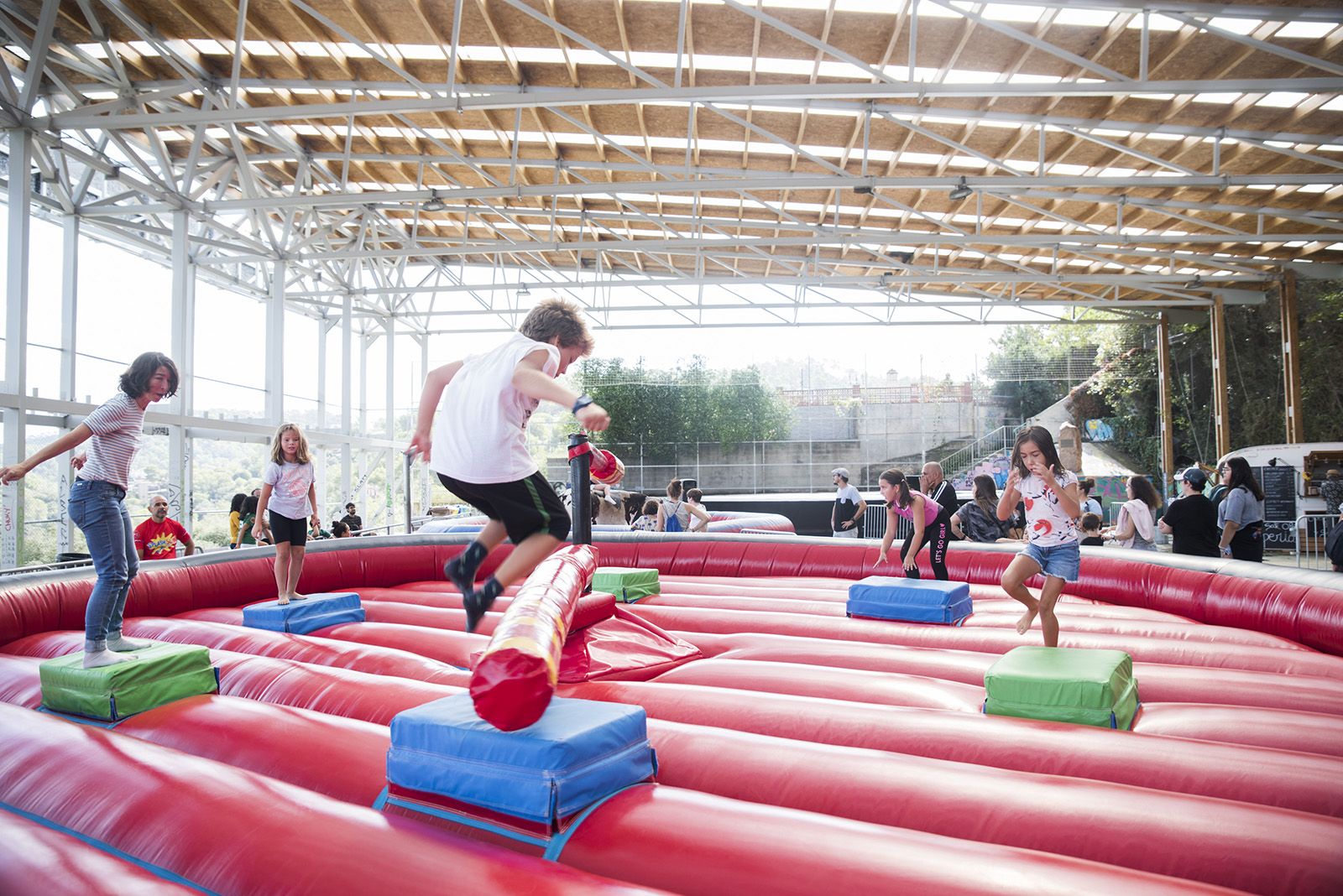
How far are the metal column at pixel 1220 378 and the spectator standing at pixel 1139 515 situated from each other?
10.7 meters

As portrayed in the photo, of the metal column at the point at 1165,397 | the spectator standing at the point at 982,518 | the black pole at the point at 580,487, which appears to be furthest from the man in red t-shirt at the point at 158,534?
the metal column at the point at 1165,397

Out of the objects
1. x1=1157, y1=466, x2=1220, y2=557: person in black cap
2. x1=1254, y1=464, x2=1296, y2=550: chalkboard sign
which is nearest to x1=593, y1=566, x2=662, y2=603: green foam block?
x1=1157, y1=466, x2=1220, y2=557: person in black cap

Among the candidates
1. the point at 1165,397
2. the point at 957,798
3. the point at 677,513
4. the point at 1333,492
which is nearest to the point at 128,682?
the point at 957,798

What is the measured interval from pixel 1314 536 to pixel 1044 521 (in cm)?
1098

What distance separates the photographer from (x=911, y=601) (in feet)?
12.9

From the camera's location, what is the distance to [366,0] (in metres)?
7.46

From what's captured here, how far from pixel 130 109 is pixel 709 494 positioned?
1261cm

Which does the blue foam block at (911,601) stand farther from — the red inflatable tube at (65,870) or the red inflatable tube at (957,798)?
the red inflatable tube at (65,870)

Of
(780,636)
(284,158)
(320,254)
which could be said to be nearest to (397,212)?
(320,254)

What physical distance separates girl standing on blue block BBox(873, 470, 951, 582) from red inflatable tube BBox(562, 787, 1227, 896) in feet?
11.3

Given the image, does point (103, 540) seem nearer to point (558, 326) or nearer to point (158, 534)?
point (558, 326)

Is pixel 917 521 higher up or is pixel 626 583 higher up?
pixel 917 521

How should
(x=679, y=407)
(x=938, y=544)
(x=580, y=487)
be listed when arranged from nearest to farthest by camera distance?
(x=580, y=487) → (x=938, y=544) → (x=679, y=407)

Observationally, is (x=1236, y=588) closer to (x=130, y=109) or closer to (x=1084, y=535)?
(x=1084, y=535)
